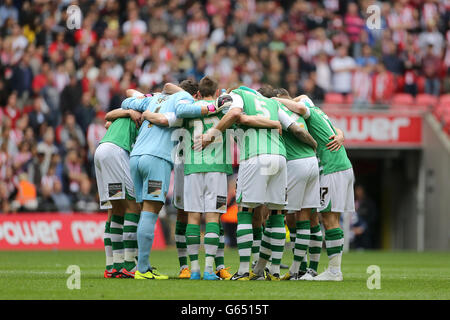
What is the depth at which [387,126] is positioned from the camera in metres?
24.2

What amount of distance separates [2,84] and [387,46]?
10757mm

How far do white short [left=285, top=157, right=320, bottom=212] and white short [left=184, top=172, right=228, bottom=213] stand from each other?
949 mm

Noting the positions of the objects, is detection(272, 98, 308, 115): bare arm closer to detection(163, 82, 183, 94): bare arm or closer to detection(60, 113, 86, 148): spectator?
detection(163, 82, 183, 94): bare arm

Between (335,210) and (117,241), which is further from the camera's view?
(117,241)

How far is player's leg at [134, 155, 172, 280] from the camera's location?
33.6 feet

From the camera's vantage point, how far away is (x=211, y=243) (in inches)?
396

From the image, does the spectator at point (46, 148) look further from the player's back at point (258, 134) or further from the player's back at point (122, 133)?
the player's back at point (258, 134)

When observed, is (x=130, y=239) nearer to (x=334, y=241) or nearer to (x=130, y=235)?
(x=130, y=235)

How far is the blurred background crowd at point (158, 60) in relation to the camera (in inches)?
846

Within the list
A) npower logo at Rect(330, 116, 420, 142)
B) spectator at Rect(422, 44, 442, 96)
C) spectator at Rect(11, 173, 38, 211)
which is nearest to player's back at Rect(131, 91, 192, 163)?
spectator at Rect(11, 173, 38, 211)

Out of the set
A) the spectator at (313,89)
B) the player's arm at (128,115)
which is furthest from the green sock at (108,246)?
the spectator at (313,89)

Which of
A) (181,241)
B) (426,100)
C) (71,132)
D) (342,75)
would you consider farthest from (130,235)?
(426,100)

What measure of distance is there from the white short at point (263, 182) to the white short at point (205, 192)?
0.21m

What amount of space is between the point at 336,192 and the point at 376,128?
13.6m
